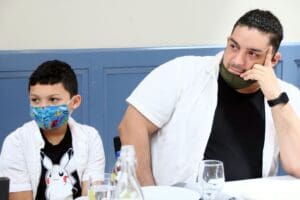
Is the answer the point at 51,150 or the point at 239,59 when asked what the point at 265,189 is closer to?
the point at 239,59

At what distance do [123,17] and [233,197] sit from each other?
195 cm

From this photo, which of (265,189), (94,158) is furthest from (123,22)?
(265,189)

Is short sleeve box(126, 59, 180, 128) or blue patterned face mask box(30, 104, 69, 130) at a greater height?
short sleeve box(126, 59, 180, 128)

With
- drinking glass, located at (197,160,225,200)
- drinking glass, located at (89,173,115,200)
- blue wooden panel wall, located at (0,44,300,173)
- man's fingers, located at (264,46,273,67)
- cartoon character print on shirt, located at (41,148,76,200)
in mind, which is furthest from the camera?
blue wooden panel wall, located at (0,44,300,173)

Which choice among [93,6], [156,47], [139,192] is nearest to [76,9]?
[93,6]

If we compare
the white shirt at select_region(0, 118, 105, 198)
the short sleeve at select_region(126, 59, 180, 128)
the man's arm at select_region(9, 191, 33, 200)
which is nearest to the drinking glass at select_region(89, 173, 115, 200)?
the white shirt at select_region(0, 118, 105, 198)

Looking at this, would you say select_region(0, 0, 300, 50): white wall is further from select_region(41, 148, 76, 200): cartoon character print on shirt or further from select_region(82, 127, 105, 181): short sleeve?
select_region(41, 148, 76, 200): cartoon character print on shirt

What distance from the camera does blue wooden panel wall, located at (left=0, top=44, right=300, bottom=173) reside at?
3152 millimetres

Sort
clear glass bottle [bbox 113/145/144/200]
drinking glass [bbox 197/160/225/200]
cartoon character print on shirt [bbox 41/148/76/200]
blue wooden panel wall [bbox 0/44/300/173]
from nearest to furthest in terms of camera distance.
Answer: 1. clear glass bottle [bbox 113/145/144/200]
2. drinking glass [bbox 197/160/225/200]
3. cartoon character print on shirt [bbox 41/148/76/200]
4. blue wooden panel wall [bbox 0/44/300/173]

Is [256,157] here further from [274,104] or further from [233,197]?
[233,197]

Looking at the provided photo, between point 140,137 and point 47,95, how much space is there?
0.36 meters

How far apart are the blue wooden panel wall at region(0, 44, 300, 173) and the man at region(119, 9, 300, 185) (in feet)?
4.16

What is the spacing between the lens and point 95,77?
Answer: 10.8 ft

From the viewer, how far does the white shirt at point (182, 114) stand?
2.00 metres
